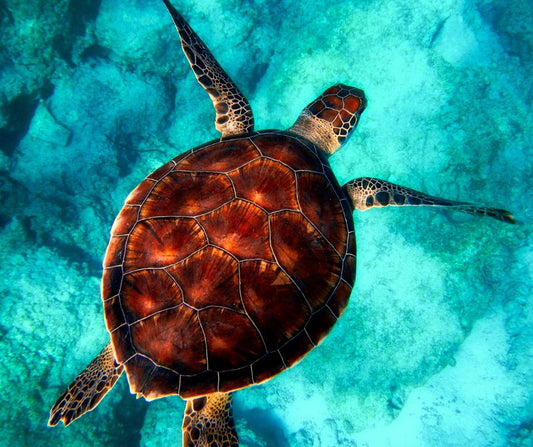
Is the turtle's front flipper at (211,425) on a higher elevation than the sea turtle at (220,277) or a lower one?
lower

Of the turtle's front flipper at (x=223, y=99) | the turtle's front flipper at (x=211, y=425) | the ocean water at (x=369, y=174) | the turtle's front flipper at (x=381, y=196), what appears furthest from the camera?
the ocean water at (x=369, y=174)

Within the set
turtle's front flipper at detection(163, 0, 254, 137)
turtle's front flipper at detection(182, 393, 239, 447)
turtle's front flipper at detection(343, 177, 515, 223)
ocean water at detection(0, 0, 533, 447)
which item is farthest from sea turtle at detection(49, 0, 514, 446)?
ocean water at detection(0, 0, 533, 447)

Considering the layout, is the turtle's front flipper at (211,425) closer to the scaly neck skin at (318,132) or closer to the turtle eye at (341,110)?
the scaly neck skin at (318,132)

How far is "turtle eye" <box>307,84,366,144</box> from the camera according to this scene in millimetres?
3311

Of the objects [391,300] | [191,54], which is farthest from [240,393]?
[191,54]

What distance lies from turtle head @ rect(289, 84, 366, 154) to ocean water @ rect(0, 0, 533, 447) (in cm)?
217

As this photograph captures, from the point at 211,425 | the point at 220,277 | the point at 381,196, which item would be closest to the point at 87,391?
the point at 211,425

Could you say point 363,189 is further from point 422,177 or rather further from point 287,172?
point 422,177

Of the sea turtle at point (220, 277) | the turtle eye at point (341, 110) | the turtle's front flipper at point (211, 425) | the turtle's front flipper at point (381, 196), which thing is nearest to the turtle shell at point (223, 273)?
the sea turtle at point (220, 277)

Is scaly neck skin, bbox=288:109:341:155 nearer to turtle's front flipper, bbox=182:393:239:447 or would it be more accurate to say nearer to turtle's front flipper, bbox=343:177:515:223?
turtle's front flipper, bbox=343:177:515:223

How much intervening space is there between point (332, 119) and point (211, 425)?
315cm

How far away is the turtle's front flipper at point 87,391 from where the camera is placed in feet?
7.14

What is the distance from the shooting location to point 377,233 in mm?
5379

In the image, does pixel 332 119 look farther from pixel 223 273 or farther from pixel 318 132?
pixel 223 273
